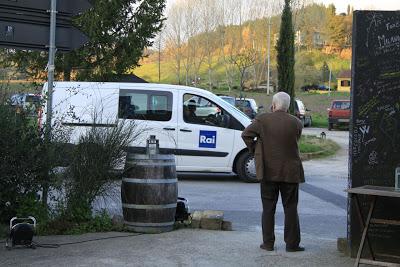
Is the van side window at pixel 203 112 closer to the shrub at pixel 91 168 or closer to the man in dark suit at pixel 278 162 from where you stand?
the shrub at pixel 91 168

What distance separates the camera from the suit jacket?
6363 mm

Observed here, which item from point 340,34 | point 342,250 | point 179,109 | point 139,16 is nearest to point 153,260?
point 342,250

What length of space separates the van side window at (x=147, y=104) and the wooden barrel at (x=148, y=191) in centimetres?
566

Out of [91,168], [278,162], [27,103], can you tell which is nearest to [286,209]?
[278,162]

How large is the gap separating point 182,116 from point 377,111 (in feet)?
24.0

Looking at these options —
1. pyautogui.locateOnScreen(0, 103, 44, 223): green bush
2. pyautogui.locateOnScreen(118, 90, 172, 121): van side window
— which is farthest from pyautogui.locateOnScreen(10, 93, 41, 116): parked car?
pyautogui.locateOnScreen(118, 90, 172, 121): van side window

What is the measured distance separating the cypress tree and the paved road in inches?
353

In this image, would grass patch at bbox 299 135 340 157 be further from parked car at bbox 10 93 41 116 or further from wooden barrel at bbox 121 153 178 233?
parked car at bbox 10 93 41 116

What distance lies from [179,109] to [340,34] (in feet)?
438

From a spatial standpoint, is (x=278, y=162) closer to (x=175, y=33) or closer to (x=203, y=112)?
(x=203, y=112)

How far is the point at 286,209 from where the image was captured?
6.53 meters

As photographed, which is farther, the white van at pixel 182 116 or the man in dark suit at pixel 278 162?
the white van at pixel 182 116

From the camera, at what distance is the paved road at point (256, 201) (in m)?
8.52

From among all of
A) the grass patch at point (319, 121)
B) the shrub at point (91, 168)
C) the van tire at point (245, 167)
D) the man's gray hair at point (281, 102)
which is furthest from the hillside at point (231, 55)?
the man's gray hair at point (281, 102)
